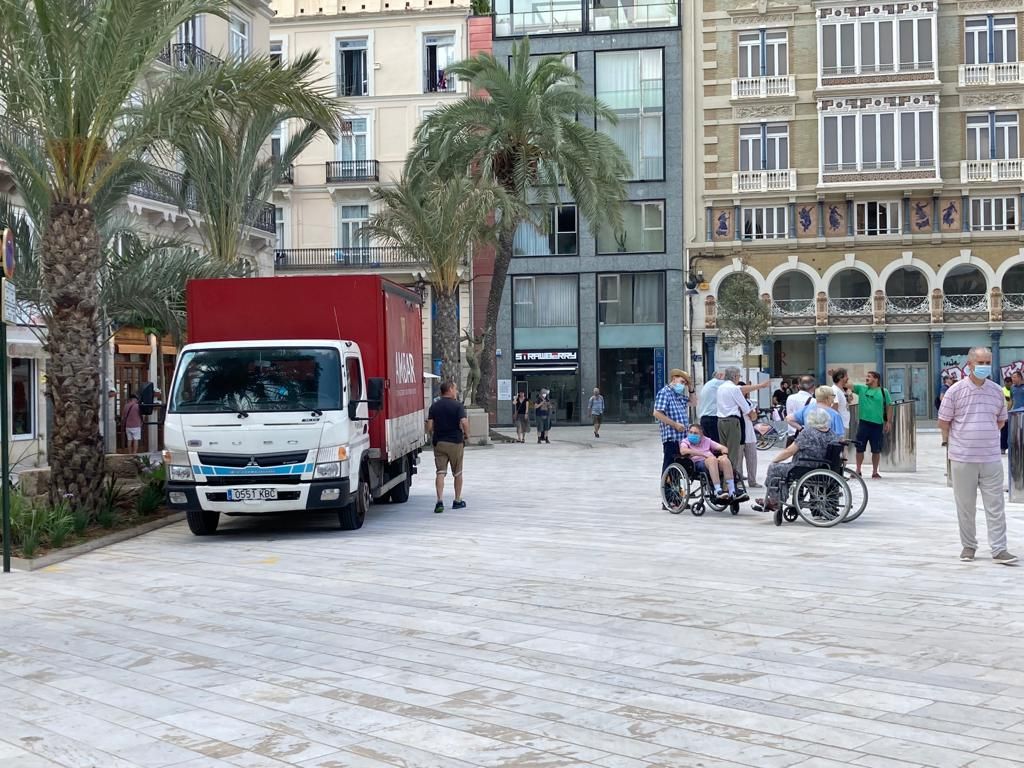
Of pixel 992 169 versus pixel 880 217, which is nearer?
pixel 992 169

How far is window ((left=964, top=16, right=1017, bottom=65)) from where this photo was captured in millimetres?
53688

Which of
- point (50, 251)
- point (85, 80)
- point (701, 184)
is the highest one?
point (701, 184)

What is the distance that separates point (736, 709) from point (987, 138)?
51.8m

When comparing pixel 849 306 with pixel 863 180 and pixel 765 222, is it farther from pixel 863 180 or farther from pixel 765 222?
pixel 863 180

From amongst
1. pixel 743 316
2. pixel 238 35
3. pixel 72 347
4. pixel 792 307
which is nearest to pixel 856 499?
pixel 72 347

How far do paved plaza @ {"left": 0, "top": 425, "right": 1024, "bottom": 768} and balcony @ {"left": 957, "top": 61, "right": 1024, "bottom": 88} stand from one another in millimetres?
43152

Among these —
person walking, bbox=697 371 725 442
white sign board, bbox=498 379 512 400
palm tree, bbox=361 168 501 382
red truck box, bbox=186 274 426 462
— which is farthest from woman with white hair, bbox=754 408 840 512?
white sign board, bbox=498 379 512 400

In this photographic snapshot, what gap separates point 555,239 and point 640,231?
3682 millimetres

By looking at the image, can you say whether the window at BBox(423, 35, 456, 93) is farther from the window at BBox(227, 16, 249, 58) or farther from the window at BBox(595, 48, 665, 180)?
the window at BBox(227, 16, 249, 58)

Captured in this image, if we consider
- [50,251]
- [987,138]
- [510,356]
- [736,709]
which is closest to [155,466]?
[50,251]

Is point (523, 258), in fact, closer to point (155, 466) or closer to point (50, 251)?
point (155, 466)

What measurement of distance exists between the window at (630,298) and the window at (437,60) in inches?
411

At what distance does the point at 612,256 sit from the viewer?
57625 mm

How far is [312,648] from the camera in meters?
8.15
